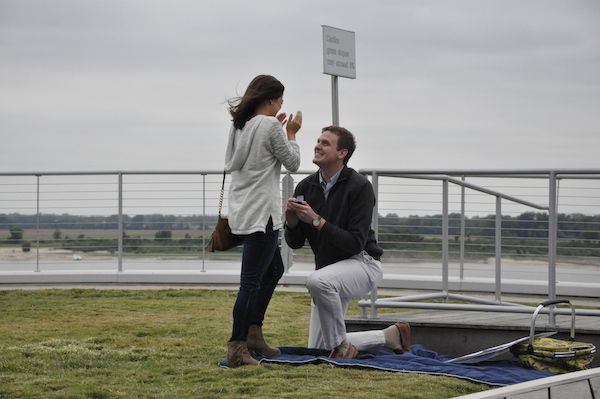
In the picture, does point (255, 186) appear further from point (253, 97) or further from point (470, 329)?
point (470, 329)


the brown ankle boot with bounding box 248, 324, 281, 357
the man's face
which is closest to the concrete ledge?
the brown ankle boot with bounding box 248, 324, 281, 357

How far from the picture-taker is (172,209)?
10.9 m

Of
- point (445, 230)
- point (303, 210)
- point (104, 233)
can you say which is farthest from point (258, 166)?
point (104, 233)

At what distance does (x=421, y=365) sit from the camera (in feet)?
14.9

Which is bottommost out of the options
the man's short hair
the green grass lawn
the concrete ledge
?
the green grass lawn

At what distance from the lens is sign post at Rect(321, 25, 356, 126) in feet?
17.5

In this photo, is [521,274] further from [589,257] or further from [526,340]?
[526,340]

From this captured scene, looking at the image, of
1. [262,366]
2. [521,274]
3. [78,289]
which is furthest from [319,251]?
[521,274]

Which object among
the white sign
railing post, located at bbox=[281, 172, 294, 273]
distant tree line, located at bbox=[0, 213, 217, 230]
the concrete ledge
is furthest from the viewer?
distant tree line, located at bbox=[0, 213, 217, 230]

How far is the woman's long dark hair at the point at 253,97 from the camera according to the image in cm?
462

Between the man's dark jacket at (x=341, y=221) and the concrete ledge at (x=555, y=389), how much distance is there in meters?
1.47

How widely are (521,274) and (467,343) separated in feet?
16.4

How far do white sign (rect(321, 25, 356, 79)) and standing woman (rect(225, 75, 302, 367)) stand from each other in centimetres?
72

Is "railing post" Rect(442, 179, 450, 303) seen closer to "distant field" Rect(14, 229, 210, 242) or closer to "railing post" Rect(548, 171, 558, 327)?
"railing post" Rect(548, 171, 558, 327)
